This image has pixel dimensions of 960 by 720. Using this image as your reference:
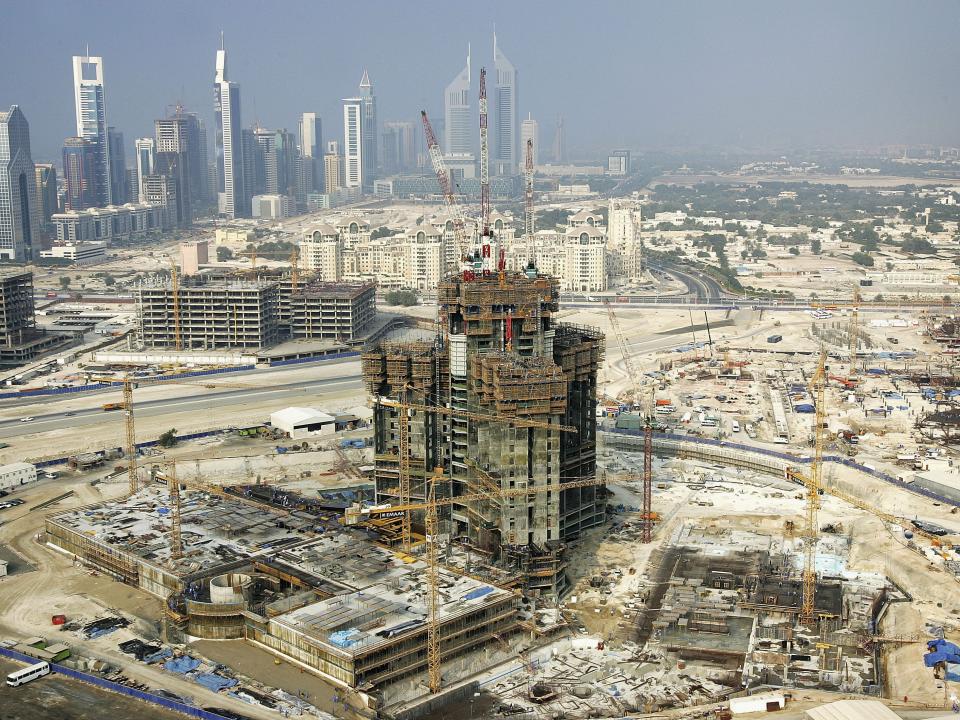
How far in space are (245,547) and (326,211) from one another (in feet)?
526

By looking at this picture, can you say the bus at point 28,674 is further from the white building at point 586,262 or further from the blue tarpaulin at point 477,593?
the white building at point 586,262

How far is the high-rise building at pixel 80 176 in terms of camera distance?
7254 inches

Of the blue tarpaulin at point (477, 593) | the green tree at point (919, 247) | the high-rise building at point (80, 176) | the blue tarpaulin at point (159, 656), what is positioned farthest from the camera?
the high-rise building at point (80, 176)

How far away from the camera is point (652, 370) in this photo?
251ft

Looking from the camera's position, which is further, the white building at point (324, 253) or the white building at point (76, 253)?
the white building at point (76, 253)

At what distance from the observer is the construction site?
33.5 m

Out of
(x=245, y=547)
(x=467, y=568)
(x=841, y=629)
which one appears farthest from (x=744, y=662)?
(x=245, y=547)

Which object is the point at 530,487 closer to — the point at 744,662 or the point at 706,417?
the point at 744,662

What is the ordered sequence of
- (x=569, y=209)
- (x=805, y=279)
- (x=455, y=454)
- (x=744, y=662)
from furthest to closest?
1. (x=569, y=209)
2. (x=805, y=279)
3. (x=455, y=454)
4. (x=744, y=662)

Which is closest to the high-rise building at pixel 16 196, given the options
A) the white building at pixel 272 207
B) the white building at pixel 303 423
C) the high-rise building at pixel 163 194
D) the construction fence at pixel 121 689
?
the high-rise building at pixel 163 194

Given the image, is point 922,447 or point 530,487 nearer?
point 530,487

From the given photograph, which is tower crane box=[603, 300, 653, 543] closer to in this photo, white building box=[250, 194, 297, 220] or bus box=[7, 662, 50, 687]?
bus box=[7, 662, 50, 687]

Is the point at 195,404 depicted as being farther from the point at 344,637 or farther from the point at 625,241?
the point at 625,241

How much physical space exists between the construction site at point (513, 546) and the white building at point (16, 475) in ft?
2.53
